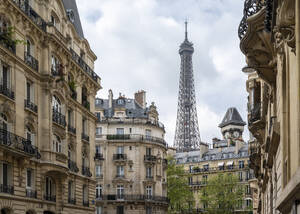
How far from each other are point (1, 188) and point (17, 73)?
7480mm

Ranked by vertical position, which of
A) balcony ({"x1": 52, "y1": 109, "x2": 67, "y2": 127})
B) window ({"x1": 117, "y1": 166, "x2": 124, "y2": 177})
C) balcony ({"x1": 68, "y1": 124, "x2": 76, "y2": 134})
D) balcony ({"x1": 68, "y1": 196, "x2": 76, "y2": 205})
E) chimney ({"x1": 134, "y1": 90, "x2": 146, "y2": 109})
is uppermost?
chimney ({"x1": 134, "y1": 90, "x2": 146, "y2": 109})

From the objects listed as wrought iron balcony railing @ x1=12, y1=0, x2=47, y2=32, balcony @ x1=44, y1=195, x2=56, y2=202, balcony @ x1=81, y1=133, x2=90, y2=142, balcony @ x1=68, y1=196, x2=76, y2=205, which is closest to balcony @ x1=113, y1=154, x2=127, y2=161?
balcony @ x1=81, y1=133, x2=90, y2=142

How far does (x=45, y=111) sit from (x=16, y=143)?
5.65m

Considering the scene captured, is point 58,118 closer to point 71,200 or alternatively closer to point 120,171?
point 71,200

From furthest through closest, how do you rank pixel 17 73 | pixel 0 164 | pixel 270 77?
pixel 17 73 < pixel 0 164 < pixel 270 77

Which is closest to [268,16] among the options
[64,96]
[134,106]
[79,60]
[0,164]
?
[0,164]

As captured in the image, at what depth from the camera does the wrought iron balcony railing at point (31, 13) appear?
37.6 m

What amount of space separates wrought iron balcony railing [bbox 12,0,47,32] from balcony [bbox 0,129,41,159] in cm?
846

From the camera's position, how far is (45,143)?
130ft

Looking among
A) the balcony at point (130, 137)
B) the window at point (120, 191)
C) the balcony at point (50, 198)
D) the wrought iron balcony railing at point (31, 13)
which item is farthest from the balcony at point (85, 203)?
the balcony at point (130, 137)

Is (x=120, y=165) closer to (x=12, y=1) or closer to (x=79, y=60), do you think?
(x=79, y=60)

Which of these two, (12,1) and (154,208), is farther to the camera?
(154,208)

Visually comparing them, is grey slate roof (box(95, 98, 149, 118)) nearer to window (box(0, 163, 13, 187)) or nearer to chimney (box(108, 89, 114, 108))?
chimney (box(108, 89, 114, 108))

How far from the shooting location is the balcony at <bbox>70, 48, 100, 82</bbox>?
47.6 metres
